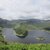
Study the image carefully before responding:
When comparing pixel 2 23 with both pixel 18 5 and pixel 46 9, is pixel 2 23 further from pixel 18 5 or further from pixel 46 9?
pixel 46 9

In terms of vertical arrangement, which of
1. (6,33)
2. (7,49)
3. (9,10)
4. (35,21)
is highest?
(9,10)

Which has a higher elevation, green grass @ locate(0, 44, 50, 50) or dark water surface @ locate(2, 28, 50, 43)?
dark water surface @ locate(2, 28, 50, 43)

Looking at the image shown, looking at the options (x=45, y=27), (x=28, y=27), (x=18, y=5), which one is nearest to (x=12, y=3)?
(x=18, y=5)

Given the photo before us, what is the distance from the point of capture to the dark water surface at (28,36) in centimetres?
354

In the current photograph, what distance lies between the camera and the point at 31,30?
3566 millimetres

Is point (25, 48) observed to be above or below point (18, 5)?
below

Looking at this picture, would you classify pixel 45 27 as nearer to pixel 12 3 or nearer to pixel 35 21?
pixel 35 21

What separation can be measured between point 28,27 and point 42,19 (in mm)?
348

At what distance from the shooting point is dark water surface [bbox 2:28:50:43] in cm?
354

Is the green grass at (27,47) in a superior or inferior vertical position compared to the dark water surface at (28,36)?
inferior

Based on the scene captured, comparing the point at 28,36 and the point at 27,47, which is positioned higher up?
the point at 28,36

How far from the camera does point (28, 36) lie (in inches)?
142

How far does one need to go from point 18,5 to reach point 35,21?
0.50 meters

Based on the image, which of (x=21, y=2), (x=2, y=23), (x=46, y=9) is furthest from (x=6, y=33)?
(x=46, y=9)
